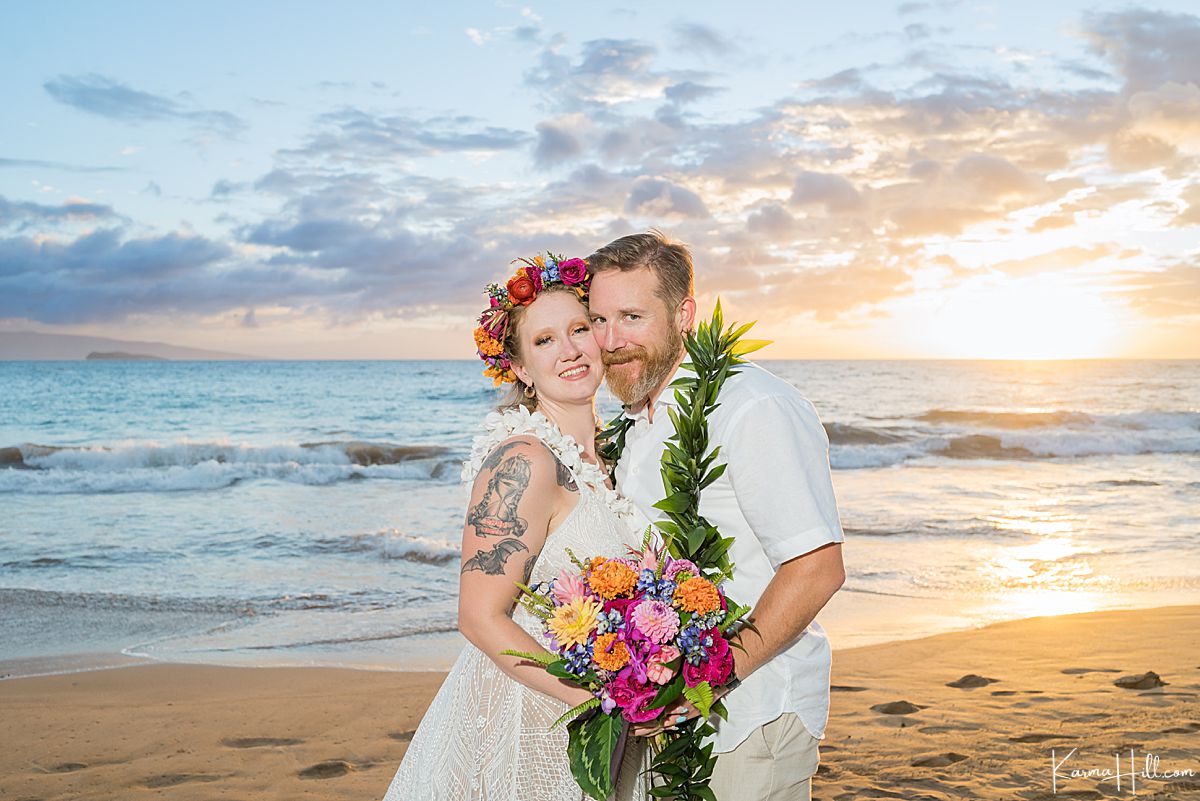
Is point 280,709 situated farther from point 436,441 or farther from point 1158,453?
point 1158,453

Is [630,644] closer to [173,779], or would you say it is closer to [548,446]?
[548,446]

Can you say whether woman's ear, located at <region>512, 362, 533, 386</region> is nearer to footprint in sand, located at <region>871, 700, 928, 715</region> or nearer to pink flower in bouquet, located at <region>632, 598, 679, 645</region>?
pink flower in bouquet, located at <region>632, 598, 679, 645</region>

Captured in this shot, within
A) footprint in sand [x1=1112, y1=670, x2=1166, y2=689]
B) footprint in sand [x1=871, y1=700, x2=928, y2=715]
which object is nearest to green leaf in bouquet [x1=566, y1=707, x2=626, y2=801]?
footprint in sand [x1=871, y1=700, x2=928, y2=715]

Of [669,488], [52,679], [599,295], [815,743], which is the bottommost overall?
[52,679]

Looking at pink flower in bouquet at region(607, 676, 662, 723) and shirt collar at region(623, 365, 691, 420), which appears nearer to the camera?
pink flower in bouquet at region(607, 676, 662, 723)

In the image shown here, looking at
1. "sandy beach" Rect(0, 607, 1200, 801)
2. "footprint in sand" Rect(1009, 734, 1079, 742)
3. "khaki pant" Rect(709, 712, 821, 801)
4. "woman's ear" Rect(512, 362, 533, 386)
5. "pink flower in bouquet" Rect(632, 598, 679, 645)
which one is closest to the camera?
"pink flower in bouquet" Rect(632, 598, 679, 645)

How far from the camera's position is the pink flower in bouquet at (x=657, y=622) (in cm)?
267

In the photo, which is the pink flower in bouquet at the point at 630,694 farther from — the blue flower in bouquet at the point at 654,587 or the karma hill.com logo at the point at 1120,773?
the karma hill.com logo at the point at 1120,773

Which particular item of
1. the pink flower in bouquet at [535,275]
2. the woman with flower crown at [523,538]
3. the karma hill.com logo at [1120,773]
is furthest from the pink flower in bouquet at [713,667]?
the karma hill.com logo at [1120,773]

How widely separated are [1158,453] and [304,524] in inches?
961

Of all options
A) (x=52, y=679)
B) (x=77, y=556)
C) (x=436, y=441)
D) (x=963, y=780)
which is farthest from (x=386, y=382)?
(x=963, y=780)

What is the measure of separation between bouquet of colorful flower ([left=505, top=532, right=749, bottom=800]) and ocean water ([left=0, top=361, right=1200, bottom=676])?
601 cm

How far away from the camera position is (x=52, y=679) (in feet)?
26.7

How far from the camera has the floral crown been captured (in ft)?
11.7
